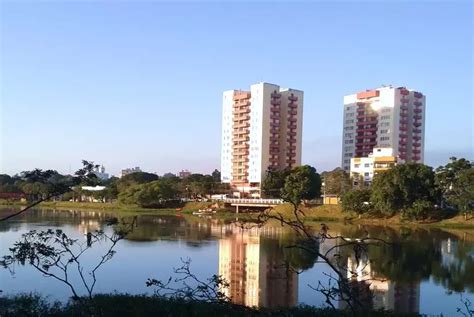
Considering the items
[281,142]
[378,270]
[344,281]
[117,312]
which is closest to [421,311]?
[378,270]

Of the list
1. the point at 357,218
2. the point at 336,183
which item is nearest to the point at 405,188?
the point at 357,218

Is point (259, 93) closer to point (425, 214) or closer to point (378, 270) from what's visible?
point (425, 214)

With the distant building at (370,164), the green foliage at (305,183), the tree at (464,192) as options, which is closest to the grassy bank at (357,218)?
the tree at (464,192)

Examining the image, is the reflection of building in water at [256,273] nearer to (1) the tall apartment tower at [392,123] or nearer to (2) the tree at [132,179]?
(2) the tree at [132,179]

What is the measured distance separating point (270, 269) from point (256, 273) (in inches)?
28.1

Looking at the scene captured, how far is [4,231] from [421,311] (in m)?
23.3

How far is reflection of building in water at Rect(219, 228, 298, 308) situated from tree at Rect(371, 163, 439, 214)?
14126mm

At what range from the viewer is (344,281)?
11.9ft

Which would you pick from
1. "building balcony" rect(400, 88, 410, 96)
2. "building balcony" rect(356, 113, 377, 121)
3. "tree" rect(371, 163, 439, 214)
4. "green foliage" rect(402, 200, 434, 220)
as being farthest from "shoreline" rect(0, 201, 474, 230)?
"building balcony" rect(400, 88, 410, 96)

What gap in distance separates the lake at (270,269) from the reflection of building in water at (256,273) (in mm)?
23

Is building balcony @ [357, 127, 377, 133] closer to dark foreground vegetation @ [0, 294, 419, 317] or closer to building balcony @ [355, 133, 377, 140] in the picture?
building balcony @ [355, 133, 377, 140]

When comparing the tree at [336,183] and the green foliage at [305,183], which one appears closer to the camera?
the green foliage at [305,183]

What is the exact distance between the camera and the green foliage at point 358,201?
4134 centimetres

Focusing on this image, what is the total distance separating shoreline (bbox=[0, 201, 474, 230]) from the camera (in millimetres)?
37938
